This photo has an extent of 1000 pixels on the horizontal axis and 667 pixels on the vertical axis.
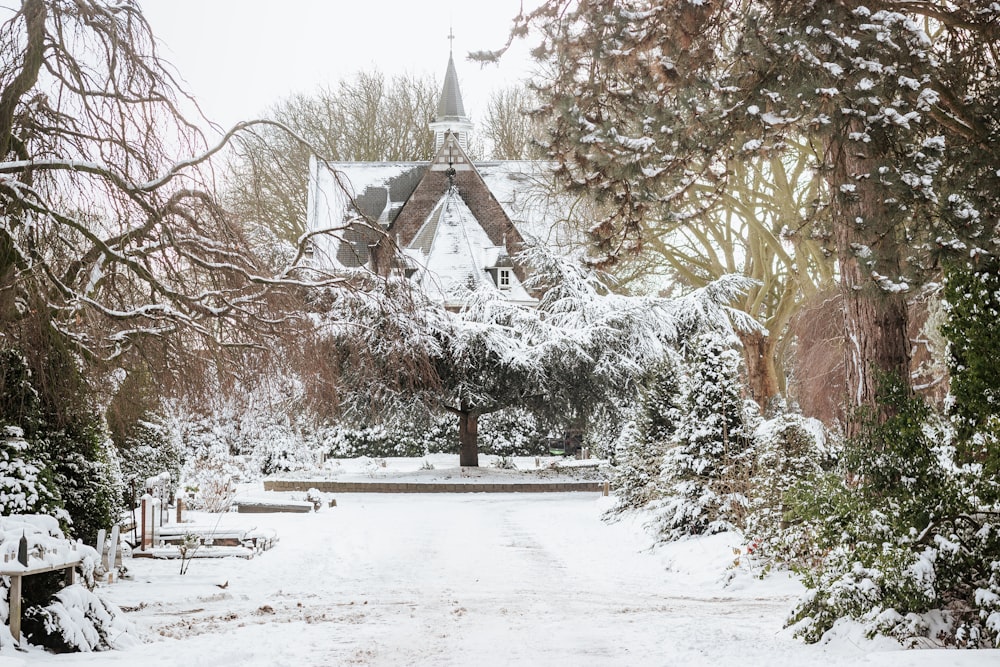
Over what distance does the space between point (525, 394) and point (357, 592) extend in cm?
1546

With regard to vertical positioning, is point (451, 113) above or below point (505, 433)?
above

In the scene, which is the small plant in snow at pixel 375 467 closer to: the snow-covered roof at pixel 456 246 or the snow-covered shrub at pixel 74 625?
the snow-covered roof at pixel 456 246

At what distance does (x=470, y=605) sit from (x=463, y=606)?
0.28 ft

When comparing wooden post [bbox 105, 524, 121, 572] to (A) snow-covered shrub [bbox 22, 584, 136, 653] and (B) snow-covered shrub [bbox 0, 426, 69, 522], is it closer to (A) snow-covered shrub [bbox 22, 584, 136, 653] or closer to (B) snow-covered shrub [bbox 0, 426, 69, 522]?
(B) snow-covered shrub [bbox 0, 426, 69, 522]

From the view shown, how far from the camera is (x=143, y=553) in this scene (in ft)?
46.0

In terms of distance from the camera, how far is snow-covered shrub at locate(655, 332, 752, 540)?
1405 cm

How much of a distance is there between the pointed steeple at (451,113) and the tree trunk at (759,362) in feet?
56.0

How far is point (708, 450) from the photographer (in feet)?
47.2

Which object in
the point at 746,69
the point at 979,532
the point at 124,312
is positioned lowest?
the point at 979,532

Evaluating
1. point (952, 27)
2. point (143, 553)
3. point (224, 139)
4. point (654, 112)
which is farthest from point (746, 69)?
point (143, 553)

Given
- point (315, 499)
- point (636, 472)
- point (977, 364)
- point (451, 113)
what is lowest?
point (315, 499)

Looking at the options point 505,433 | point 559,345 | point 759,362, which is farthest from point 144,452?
point 505,433

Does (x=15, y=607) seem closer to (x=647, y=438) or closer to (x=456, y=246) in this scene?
(x=647, y=438)

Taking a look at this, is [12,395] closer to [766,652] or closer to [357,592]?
[357,592]
